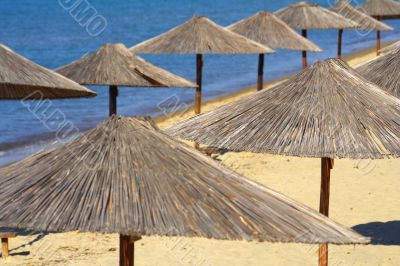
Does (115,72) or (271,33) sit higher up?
(271,33)

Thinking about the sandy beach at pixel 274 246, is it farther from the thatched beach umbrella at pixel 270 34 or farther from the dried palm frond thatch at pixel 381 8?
the dried palm frond thatch at pixel 381 8

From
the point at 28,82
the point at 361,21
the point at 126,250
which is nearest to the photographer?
the point at 126,250

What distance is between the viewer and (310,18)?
21.1 metres

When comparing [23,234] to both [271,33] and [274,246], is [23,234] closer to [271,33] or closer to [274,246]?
[274,246]

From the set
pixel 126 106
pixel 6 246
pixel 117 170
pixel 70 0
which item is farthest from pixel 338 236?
pixel 70 0

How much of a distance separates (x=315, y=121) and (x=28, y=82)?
2624mm

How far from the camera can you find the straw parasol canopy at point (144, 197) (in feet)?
14.4

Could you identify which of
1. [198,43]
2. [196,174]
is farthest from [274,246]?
[198,43]

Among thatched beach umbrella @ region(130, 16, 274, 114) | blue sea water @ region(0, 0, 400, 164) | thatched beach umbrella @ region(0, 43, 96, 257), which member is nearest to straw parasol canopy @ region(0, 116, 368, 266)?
thatched beach umbrella @ region(0, 43, 96, 257)

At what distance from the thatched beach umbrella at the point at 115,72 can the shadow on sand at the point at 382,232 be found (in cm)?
369

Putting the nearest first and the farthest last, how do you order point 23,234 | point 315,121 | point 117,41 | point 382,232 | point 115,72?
point 315,121, point 382,232, point 23,234, point 115,72, point 117,41

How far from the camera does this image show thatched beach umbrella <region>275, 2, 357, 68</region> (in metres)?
20.8

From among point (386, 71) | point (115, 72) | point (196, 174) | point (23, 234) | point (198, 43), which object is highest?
point (198, 43)

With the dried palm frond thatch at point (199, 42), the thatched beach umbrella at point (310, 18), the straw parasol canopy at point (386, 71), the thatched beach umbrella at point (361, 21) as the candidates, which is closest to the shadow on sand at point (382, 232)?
the straw parasol canopy at point (386, 71)
